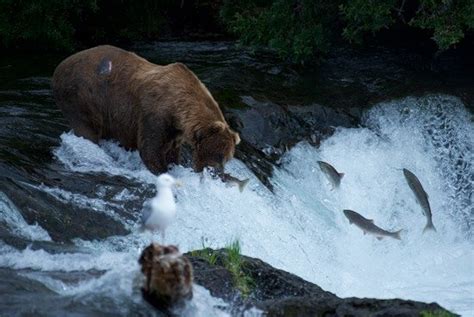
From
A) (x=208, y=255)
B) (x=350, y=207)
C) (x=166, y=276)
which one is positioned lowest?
(x=350, y=207)

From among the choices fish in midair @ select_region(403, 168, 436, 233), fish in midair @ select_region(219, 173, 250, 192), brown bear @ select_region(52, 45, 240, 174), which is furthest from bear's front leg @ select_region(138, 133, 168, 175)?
fish in midair @ select_region(403, 168, 436, 233)

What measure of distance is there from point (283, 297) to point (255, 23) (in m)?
6.73

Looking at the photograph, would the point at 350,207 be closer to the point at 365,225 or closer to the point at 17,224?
the point at 365,225

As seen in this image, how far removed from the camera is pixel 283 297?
221 inches

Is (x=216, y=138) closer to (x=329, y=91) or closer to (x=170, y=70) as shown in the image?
(x=170, y=70)

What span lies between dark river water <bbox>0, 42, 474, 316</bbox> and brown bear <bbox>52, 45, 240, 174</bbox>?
199mm

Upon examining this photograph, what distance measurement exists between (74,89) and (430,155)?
420 centimetres

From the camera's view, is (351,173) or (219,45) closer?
(351,173)

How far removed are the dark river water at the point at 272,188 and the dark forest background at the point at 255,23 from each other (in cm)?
40

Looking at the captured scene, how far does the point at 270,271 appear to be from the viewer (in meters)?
5.87

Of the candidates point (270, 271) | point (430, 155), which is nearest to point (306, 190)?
point (430, 155)

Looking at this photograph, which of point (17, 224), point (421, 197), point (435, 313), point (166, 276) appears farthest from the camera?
point (421, 197)

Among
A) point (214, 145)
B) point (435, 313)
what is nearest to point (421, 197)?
point (214, 145)

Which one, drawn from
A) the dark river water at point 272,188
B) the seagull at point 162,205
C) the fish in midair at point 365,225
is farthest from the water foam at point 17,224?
the fish in midair at point 365,225
